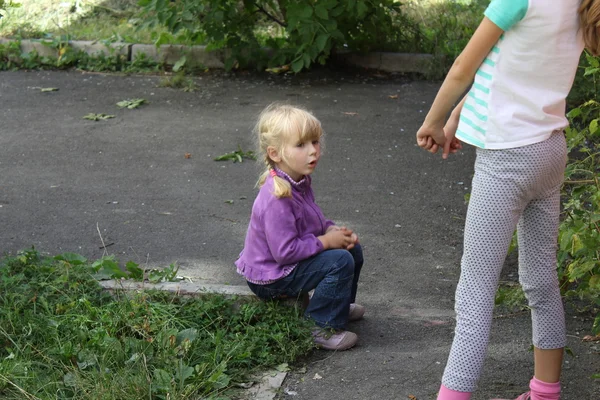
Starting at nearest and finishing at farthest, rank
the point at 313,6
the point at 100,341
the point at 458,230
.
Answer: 1. the point at 100,341
2. the point at 458,230
3. the point at 313,6

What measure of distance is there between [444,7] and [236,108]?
3.39 meters

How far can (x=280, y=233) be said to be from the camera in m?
3.73

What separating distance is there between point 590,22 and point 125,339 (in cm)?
210

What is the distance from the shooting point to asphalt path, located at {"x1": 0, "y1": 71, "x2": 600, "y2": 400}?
146 inches

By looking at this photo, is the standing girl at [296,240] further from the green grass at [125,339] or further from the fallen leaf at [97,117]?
the fallen leaf at [97,117]

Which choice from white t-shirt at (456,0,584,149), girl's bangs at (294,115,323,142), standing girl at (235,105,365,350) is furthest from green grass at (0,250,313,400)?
white t-shirt at (456,0,584,149)

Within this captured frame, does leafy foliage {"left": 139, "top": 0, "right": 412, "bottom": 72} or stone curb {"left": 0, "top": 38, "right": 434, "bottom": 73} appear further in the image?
stone curb {"left": 0, "top": 38, "right": 434, "bottom": 73}

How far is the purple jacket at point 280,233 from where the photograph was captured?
374cm

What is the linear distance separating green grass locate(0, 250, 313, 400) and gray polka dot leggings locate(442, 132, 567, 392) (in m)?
0.93

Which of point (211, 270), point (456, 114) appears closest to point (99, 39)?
point (211, 270)

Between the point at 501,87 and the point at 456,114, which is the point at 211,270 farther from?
the point at 501,87

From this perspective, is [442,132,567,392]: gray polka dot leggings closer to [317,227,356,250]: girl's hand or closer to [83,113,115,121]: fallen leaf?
[317,227,356,250]: girl's hand

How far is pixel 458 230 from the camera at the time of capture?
5363 mm

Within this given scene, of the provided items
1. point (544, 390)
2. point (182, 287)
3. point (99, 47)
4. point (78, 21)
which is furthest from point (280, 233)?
point (78, 21)
